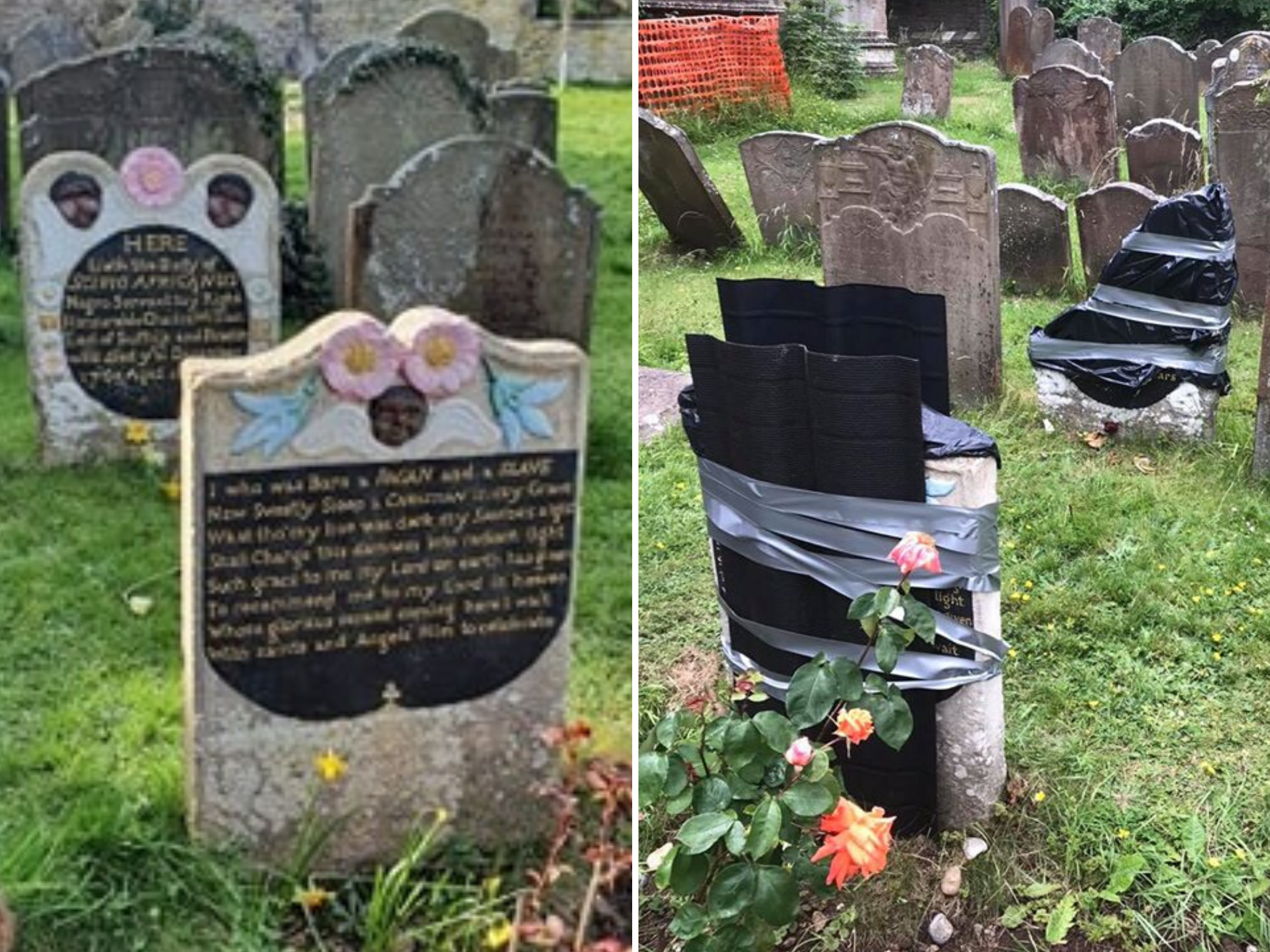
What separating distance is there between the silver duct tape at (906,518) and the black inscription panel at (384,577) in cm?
55

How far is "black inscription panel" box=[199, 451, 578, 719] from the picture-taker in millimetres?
2809

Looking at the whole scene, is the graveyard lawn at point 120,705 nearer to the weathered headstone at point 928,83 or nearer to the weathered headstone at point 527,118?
the weathered headstone at point 527,118

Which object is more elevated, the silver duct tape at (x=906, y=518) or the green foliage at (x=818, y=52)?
the green foliage at (x=818, y=52)

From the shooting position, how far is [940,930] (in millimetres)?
2777

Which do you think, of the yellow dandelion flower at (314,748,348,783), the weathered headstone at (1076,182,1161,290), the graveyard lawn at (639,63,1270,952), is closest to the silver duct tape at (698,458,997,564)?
the graveyard lawn at (639,63,1270,952)

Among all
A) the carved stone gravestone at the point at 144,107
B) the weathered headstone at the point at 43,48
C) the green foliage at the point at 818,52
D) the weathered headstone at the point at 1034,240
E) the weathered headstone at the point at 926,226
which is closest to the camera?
the weathered headstone at the point at 926,226

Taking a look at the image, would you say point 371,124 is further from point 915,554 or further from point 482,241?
point 915,554

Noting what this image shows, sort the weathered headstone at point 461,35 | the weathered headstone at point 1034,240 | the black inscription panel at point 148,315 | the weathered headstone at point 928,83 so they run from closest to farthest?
the black inscription panel at point 148,315 < the weathered headstone at point 1034,240 < the weathered headstone at point 461,35 < the weathered headstone at point 928,83

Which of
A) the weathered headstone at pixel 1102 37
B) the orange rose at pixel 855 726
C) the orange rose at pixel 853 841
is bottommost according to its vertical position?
the orange rose at pixel 853 841

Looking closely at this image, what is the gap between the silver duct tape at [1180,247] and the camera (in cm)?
A: 504

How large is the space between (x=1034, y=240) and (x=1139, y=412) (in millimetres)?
2220

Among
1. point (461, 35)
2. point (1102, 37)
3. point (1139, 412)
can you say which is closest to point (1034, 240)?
point (1139, 412)

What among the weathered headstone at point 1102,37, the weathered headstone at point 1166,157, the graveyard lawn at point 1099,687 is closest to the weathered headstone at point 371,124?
the graveyard lawn at point 1099,687

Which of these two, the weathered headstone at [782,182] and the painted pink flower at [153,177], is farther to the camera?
the weathered headstone at [782,182]
